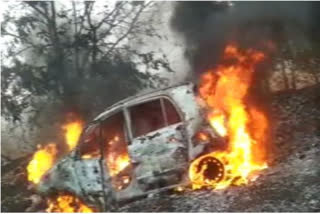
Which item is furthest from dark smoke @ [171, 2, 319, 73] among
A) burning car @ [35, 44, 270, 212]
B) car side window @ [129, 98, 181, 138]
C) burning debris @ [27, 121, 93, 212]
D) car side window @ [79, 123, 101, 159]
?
burning debris @ [27, 121, 93, 212]

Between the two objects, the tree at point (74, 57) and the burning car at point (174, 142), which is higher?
the tree at point (74, 57)

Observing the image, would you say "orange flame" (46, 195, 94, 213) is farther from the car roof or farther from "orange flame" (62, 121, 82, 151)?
the car roof

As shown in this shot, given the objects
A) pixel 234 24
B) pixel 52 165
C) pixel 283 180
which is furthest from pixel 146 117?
pixel 283 180

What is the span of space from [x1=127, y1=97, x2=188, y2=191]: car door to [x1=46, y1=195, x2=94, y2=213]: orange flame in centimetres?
37

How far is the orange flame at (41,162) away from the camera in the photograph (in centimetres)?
440

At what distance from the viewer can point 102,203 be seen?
14.5 feet

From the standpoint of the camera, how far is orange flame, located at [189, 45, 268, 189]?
4363 millimetres

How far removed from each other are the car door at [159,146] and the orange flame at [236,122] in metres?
0.11

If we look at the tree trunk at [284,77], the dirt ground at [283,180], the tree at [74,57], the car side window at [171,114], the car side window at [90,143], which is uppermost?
the tree at [74,57]

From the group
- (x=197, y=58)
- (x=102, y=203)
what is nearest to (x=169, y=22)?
(x=197, y=58)

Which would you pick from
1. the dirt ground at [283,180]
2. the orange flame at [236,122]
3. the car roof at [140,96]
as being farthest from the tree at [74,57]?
the dirt ground at [283,180]

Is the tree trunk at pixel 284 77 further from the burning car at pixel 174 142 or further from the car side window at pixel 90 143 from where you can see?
the car side window at pixel 90 143

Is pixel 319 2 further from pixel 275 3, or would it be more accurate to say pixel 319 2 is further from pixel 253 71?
pixel 253 71

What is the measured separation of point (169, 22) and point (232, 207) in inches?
44.8
